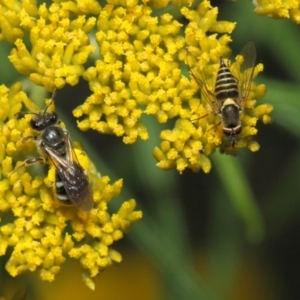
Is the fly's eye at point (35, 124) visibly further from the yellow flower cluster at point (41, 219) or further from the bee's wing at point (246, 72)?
the bee's wing at point (246, 72)

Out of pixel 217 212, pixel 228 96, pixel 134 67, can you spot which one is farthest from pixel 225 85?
pixel 217 212

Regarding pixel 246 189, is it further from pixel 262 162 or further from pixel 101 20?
pixel 262 162

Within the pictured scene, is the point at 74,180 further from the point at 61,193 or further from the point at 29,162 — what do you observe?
the point at 29,162

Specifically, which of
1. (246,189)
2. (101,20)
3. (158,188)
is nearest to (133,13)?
(101,20)

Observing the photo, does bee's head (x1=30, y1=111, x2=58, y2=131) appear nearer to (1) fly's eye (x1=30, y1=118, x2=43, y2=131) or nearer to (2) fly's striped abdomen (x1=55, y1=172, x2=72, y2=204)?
(1) fly's eye (x1=30, y1=118, x2=43, y2=131)

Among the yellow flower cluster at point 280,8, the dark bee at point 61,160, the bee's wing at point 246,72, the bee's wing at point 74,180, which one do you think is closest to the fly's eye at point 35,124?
the dark bee at point 61,160

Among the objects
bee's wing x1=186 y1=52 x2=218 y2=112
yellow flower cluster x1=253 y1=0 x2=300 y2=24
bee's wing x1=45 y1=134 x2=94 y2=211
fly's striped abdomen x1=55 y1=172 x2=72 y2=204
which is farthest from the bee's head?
yellow flower cluster x1=253 y1=0 x2=300 y2=24
